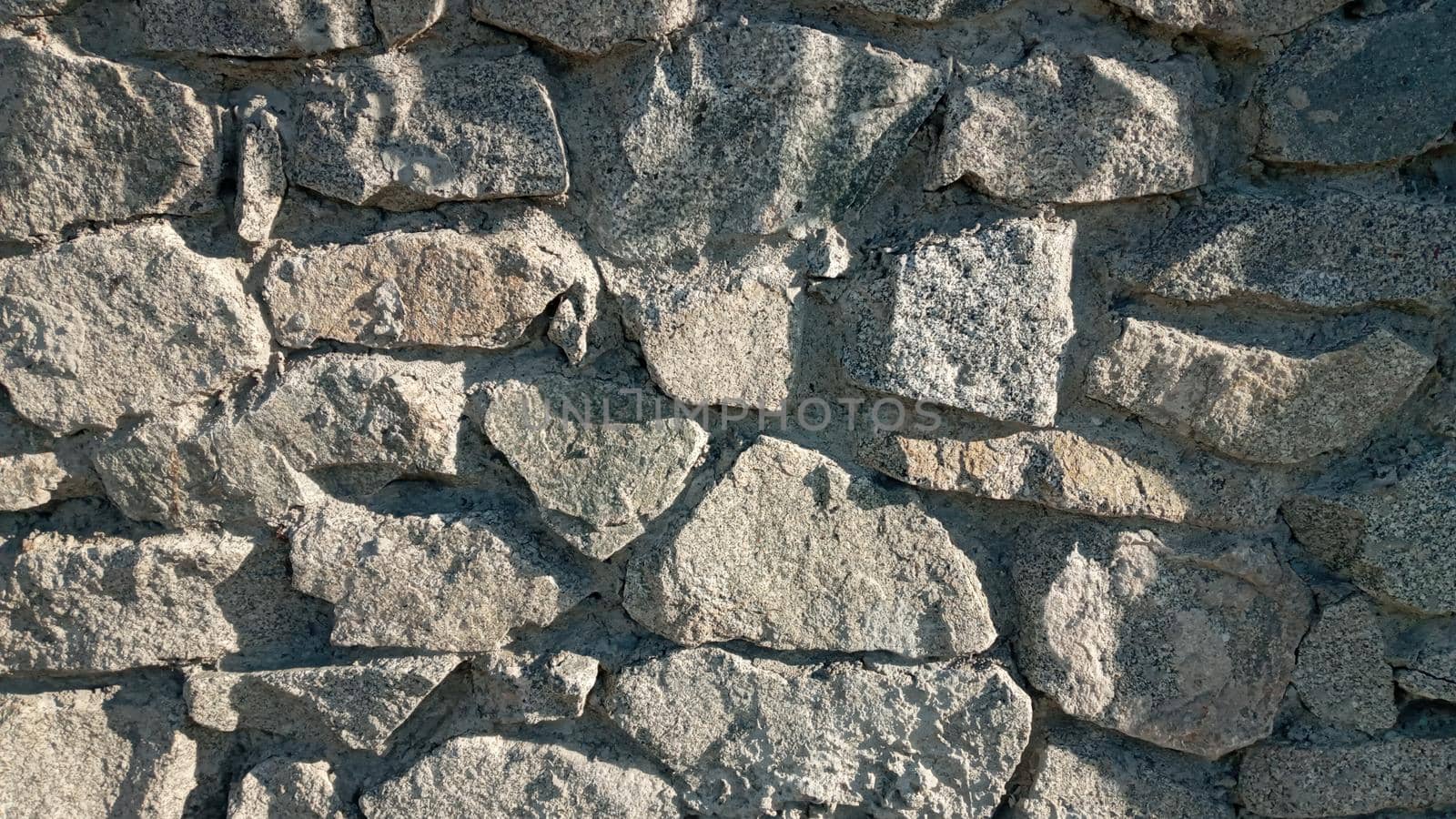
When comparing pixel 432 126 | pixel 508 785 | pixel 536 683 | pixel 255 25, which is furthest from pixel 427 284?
pixel 508 785

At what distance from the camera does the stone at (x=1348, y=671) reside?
4.10 ft

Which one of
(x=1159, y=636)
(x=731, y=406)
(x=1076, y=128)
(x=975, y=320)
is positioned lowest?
(x=1159, y=636)

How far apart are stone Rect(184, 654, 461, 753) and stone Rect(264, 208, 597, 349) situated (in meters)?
0.42

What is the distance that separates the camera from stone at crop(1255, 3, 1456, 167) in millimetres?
1150

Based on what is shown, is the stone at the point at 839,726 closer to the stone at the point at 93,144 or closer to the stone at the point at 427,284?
the stone at the point at 427,284

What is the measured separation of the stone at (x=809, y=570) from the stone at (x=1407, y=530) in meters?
0.45

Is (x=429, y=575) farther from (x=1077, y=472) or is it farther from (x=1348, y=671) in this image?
(x=1348, y=671)

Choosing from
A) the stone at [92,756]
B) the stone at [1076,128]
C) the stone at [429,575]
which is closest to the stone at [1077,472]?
the stone at [1076,128]

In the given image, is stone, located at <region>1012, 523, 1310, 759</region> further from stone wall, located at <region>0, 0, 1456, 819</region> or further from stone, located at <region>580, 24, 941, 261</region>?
stone, located at <region>580, 24, 941, 261</region>

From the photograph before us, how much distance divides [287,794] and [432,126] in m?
0.89

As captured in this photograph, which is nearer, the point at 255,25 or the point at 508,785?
the point at 255,25

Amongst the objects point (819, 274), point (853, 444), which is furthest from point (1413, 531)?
point (819, 274)

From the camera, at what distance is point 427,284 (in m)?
1.22

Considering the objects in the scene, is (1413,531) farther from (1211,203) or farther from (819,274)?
(819,274)
